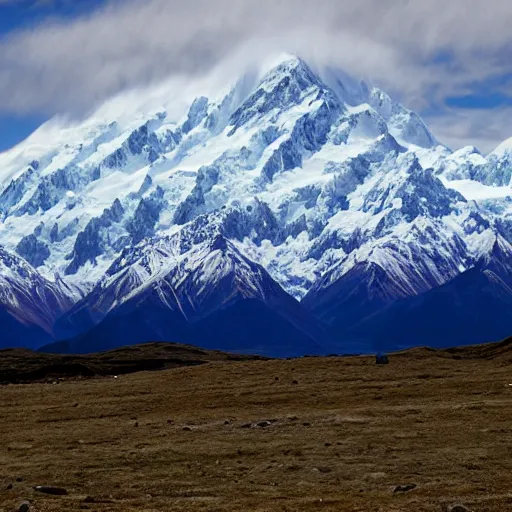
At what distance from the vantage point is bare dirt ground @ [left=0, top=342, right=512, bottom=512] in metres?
45.8

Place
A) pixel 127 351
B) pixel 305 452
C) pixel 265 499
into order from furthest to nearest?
pixel 127 351, pixel 305 452, pixel 265 499

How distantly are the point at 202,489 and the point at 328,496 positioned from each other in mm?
4955

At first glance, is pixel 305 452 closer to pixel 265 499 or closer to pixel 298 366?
pixel 265 499

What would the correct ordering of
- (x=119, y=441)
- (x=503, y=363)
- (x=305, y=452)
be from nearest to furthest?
(x=305, y=452), (x=119, y=441), (x=503, y=363)

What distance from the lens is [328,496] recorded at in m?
45.4

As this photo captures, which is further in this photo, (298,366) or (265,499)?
(298,366)

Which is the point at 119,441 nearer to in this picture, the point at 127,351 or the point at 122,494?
the point at 122,494

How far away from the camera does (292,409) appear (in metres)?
66.9

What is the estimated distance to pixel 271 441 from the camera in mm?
56875

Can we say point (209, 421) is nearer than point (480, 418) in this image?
No

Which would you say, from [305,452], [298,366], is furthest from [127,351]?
[305,452]

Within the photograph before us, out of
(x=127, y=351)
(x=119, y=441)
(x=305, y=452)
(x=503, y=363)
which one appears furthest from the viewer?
(x=127, y=351)

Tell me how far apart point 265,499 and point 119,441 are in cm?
1482

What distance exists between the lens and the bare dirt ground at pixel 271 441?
4581 centimetres
